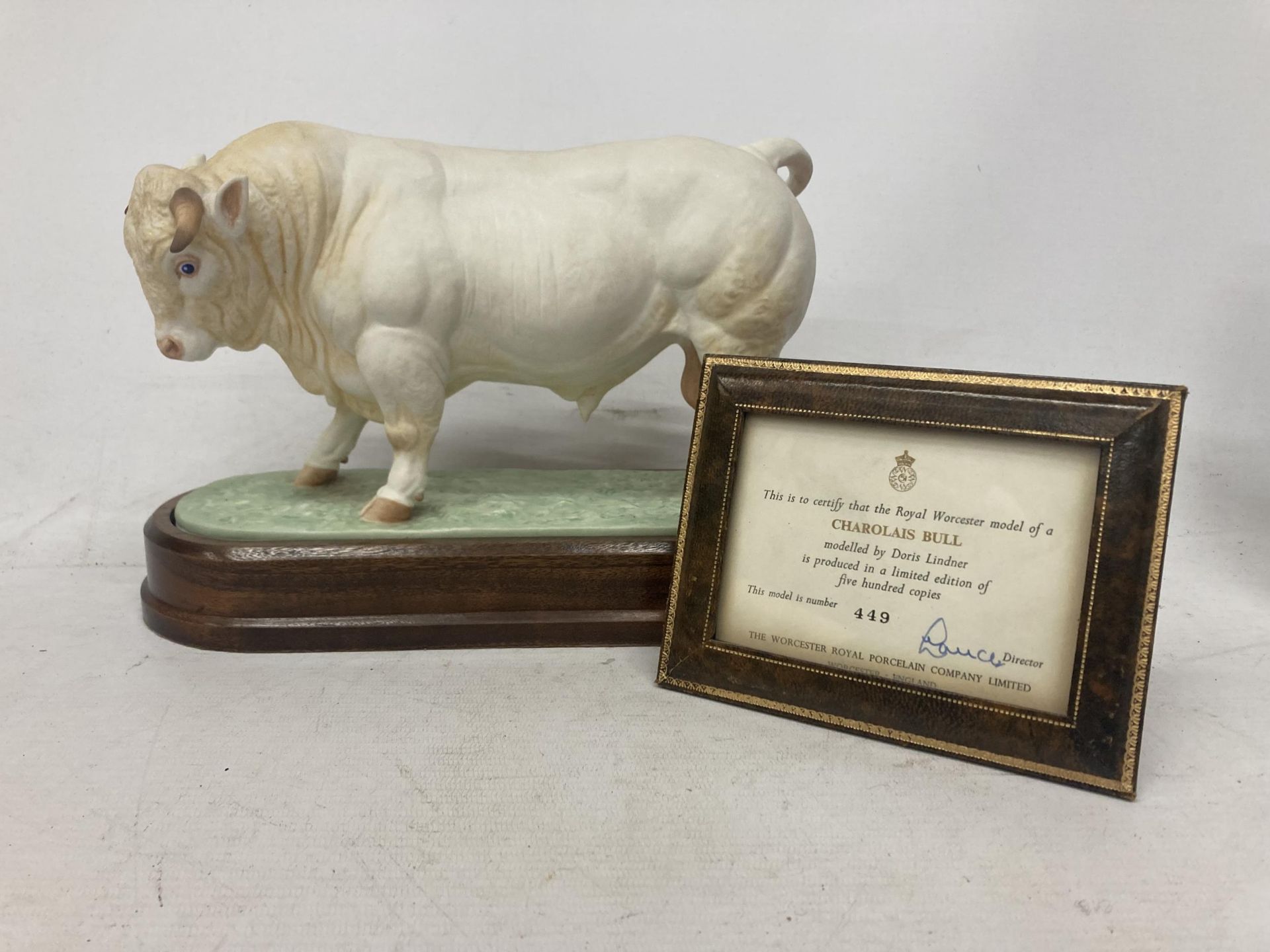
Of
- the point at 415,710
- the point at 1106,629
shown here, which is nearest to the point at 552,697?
the point at 415,710

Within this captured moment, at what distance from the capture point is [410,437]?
4.09 feet

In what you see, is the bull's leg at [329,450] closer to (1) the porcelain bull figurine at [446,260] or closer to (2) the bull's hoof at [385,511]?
(1) the porcelain bull figurine at [446,260]

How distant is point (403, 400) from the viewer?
1222 mm

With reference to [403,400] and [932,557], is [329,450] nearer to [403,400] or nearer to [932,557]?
[403,400]

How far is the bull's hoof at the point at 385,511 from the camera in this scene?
4.02 feet

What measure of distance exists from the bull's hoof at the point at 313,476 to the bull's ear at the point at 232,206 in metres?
0.41

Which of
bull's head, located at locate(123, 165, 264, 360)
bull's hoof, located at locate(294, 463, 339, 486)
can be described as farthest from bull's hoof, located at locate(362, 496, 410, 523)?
bull's head, located at locate(123, 165, 264, 360)

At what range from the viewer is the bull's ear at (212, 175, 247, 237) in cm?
110

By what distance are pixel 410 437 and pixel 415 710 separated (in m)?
0.41

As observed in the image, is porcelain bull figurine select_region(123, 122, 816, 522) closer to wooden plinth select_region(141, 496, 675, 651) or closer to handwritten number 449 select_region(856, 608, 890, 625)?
wooden plinth select_region(141, 496, 675, 651)

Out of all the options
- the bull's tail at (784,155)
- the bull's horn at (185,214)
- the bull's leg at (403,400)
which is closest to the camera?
the bull's horn at (185,214)

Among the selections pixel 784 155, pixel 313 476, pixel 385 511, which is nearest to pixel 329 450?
pixel 313 476

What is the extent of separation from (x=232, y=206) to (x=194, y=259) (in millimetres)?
91
